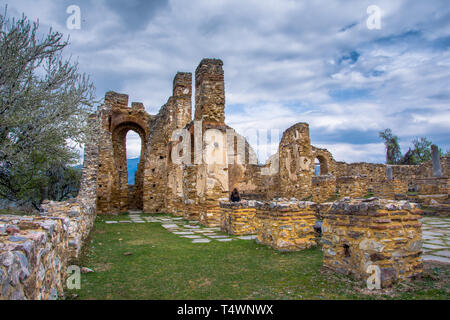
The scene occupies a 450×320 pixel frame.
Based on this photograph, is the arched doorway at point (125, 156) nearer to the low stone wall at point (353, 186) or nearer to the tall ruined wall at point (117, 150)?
the tall ruined wall at point (117, 150)

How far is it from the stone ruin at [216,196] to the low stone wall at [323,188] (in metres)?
0.06

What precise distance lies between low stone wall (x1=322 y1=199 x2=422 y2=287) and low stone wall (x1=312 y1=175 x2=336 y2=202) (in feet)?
37.5

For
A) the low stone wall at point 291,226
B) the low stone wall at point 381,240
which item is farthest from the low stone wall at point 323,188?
the low stone wall at point 381,240

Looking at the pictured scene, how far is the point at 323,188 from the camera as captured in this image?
1498 centimetres

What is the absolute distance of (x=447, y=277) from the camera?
3309 mm

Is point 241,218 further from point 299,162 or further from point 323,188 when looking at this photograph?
point 323,188

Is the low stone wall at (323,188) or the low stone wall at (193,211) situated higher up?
the low stone wall at (323,188)

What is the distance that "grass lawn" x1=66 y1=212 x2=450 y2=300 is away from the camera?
314cm

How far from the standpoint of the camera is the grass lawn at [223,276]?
3.14m

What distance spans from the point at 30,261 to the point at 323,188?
14.7 metres

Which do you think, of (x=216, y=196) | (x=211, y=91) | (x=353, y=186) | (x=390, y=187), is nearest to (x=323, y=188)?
(x=353, y=186)

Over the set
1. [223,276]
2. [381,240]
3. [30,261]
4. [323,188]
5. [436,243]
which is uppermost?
[323,188]

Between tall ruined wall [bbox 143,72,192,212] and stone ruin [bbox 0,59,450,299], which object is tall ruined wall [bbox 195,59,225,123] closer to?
stone ruin [bbox 0,59,450,299]

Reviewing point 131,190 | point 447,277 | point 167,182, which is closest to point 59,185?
point 131,190
